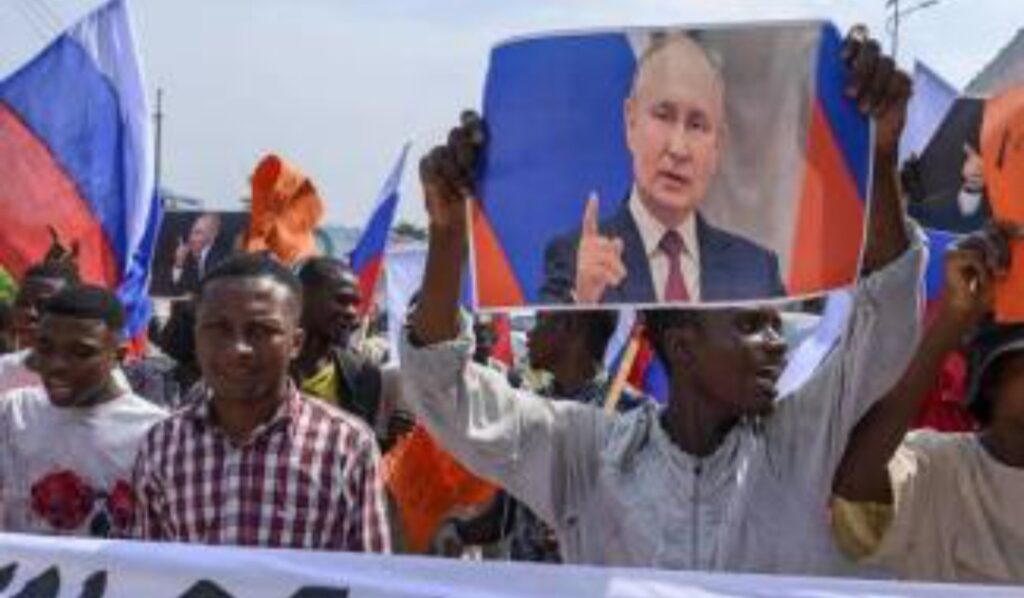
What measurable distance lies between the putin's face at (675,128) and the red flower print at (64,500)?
1.66 meters

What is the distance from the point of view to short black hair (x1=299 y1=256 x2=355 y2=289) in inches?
215

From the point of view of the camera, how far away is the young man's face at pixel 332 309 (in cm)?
534

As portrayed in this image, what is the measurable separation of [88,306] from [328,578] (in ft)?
4.45

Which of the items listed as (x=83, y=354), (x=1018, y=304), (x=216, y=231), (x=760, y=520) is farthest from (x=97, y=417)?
(x=216, y=231)

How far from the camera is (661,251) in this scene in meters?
3.10

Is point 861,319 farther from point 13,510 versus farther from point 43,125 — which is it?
point 43,125

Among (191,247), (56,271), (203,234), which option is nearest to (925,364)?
(56,271)

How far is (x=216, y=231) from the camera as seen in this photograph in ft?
42.5

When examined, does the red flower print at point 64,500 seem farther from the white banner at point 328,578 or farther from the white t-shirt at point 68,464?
the white banner at point 328,578

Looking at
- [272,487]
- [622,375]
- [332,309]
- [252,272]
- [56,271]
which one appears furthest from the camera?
[56,271]

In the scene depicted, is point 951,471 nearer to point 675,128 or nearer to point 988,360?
point 988,360

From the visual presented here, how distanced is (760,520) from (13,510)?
192 cm

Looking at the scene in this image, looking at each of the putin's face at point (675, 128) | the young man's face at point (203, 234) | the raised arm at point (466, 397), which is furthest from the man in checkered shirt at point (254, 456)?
the young man's face at point (203, 234)

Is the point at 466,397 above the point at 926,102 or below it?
below
